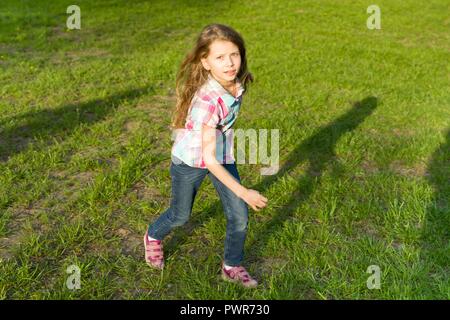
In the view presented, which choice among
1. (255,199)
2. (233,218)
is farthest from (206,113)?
(233,218)

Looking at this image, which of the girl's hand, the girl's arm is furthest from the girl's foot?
the girl's hand

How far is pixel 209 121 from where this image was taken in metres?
3.02

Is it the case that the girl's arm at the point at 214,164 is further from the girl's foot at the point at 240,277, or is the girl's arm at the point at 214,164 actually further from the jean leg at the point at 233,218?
the girl's foot at the point at 240,277

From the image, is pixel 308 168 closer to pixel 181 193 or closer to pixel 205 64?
pixel 181 193

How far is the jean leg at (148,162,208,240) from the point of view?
131 inches

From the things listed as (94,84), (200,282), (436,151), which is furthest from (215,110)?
(94,84)

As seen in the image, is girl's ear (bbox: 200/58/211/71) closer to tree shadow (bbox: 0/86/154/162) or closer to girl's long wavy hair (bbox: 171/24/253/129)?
girl's long wavy hair (bbox: 171/24/253/129)

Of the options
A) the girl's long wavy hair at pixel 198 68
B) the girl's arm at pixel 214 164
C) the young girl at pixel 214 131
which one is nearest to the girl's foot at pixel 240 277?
the young girl at pixel 214 131

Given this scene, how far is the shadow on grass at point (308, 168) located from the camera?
4137mm

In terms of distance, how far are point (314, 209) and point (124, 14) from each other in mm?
11158

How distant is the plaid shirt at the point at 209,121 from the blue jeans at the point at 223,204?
0.09 m

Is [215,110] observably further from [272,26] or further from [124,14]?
[124,14]

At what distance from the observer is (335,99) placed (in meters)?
7.55

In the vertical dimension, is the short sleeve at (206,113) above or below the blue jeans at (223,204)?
above
